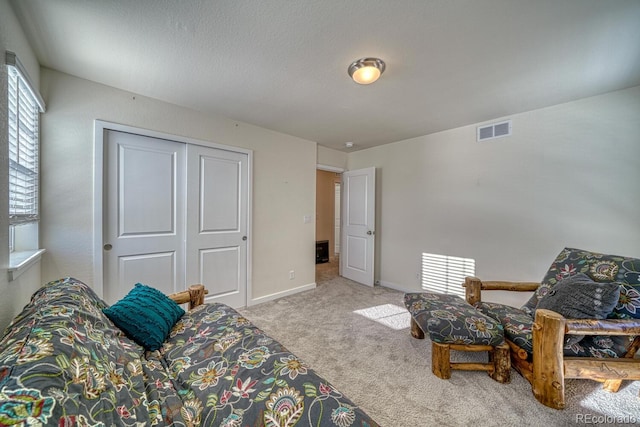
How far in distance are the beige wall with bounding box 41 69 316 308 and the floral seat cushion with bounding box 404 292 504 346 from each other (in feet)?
6.84

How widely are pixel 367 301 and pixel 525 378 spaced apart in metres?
1.81

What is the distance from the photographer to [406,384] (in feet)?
5.74

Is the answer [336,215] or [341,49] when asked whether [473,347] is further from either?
[336,215]

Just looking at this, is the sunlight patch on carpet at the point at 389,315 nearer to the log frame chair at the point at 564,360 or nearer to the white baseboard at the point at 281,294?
the white baseboard at the point at 281,294

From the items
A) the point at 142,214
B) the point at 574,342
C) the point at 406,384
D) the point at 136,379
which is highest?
the point at 142,214

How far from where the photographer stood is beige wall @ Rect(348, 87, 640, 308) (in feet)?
7.40

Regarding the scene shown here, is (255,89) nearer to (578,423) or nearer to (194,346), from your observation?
(194,346)

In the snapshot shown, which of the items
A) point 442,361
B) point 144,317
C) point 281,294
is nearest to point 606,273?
point 442,361

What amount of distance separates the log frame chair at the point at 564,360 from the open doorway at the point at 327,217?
433 centimetres

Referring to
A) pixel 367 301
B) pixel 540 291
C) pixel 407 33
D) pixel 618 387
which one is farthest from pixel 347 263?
pixel 407 33

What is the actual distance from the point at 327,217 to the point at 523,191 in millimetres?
4298

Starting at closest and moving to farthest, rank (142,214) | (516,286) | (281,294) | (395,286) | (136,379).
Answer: (136,379) → (516,286) → (142,214) → (281,294) → (395,286)

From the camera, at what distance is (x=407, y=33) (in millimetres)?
1541

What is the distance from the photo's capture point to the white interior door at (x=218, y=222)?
2.76 meters
